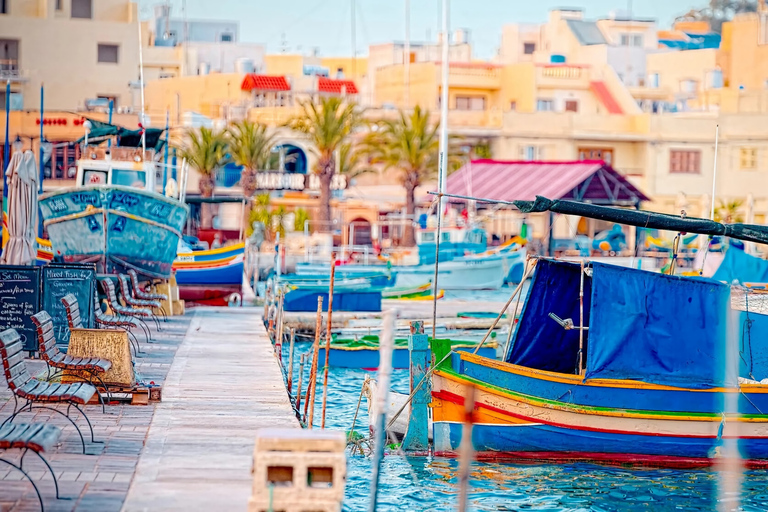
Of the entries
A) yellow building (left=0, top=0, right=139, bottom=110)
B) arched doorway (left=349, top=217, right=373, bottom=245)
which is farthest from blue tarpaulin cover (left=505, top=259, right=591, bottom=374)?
yellow building (left=0, top=0, right=139, bottom=110)

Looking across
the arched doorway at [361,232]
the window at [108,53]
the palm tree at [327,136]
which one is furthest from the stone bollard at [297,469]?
the window at [108,53]

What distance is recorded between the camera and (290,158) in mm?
63156

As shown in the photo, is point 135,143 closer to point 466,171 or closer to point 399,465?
point 399,465

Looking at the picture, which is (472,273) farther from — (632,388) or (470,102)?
(632,388)

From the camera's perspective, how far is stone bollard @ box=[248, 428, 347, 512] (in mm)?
7656

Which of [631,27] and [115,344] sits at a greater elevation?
[631,27]

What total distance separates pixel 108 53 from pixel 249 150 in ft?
Result: 53.5

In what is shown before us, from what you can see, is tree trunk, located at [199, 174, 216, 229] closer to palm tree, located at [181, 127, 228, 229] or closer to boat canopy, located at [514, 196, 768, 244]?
palm tree, located at [181, 127, 228, 229]

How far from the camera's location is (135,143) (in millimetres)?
32000

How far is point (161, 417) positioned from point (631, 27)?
7903 centimetres

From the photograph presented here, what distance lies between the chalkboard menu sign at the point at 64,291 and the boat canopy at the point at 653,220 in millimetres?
6220

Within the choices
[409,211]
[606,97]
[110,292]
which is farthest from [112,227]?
[606,97]

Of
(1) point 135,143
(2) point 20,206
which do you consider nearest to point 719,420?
(2) point 20,206

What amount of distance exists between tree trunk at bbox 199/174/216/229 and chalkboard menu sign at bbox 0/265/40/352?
125 feet
